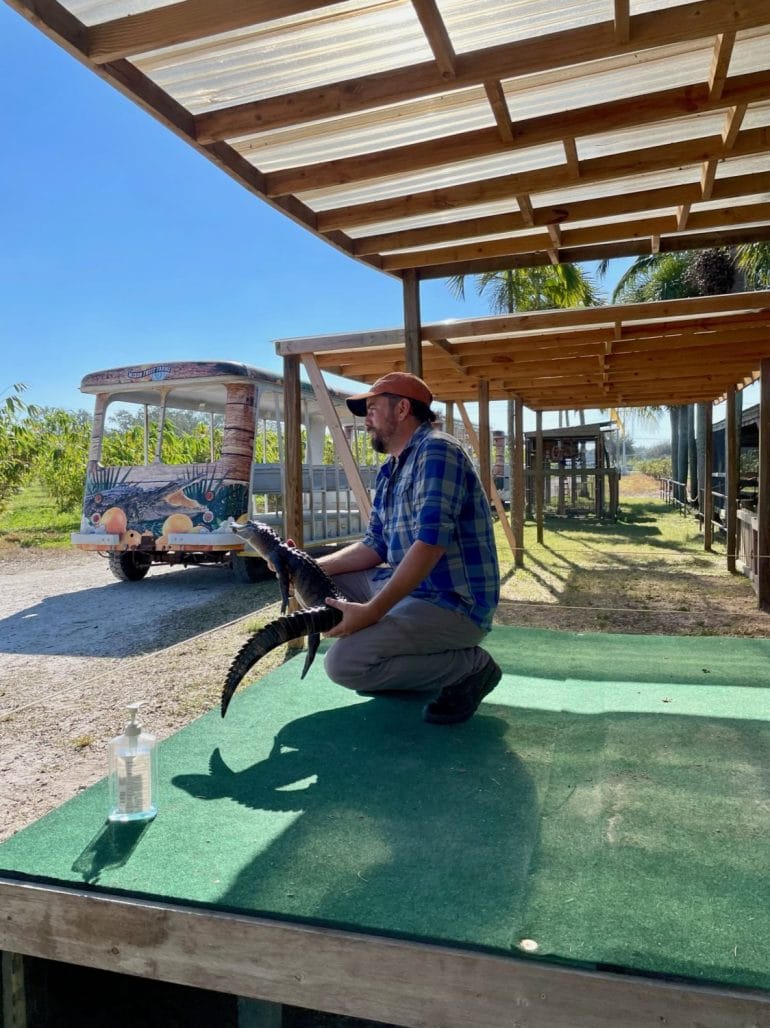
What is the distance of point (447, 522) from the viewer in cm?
306

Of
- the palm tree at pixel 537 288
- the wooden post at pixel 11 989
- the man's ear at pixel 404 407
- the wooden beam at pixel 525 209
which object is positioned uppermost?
the palm tree at pixel 537 288

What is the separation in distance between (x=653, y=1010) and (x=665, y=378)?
9.25m

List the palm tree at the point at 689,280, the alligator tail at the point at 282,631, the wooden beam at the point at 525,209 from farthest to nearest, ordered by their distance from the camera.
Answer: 1. the palm tree at the point at 689,280
2. the wooden beam at the point at 525,209
3. the alligator tail at the point at 282,631

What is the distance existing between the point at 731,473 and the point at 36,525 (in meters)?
16.7

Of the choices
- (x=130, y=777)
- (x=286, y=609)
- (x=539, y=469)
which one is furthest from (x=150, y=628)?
(x=539, y=469)

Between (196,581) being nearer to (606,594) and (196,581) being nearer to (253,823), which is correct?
(606,594)

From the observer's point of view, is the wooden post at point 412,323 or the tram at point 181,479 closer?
the wooden post at point 412,323

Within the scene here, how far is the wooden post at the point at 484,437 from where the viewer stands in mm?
8797

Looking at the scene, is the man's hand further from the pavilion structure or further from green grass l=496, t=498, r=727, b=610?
green grass l=496, t=498, r=727, b=610

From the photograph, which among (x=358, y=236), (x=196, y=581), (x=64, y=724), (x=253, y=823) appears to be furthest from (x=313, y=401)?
(x=253, y=823)

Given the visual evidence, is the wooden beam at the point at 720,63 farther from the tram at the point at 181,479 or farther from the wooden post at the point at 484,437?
the tram at the point at 181,479

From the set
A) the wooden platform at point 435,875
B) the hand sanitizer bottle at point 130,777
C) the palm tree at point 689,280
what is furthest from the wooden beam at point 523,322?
the palm tree at point 689,280

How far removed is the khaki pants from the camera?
326 cm

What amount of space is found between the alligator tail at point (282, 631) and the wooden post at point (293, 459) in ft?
8.73
